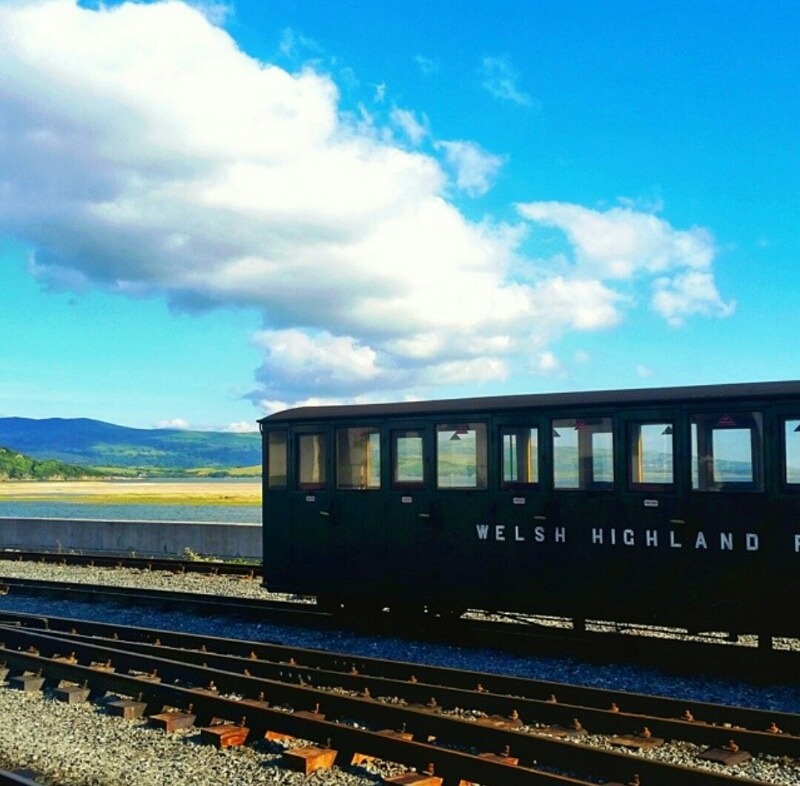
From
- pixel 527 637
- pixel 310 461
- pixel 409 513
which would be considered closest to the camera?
pixel 527 637

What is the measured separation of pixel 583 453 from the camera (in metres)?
11.8

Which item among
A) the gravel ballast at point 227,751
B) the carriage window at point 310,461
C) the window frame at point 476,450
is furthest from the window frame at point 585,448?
the carriage window at point 310,461

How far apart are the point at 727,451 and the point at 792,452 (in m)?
0.71

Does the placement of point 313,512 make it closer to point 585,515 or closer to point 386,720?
point 585,515

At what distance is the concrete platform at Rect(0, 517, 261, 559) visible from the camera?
26234 mm

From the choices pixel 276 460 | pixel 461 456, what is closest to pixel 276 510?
pixel 276 460

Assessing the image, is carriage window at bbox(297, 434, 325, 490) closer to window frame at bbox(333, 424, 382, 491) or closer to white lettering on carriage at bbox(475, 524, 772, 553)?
window frame at bbox(333, 424, 382, 491)

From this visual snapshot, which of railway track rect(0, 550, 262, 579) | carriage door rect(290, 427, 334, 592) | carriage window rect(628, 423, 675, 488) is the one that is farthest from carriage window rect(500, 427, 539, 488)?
railway track rect(0, 550, 262, 579)

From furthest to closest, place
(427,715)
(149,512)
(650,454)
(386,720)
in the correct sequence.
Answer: (149,512) < (650,454) < (386,720) < (427,715)

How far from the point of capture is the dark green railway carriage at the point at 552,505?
10.6 metres

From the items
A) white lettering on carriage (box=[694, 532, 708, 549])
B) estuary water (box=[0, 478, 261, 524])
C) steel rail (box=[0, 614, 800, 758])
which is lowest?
estuary water (box=[0, 478, 261, 524])

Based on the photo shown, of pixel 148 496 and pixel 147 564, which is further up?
pixel 147 564

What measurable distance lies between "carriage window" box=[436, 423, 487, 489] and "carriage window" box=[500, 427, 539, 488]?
30cm

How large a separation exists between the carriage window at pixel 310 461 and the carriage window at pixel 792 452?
647 centimetres
